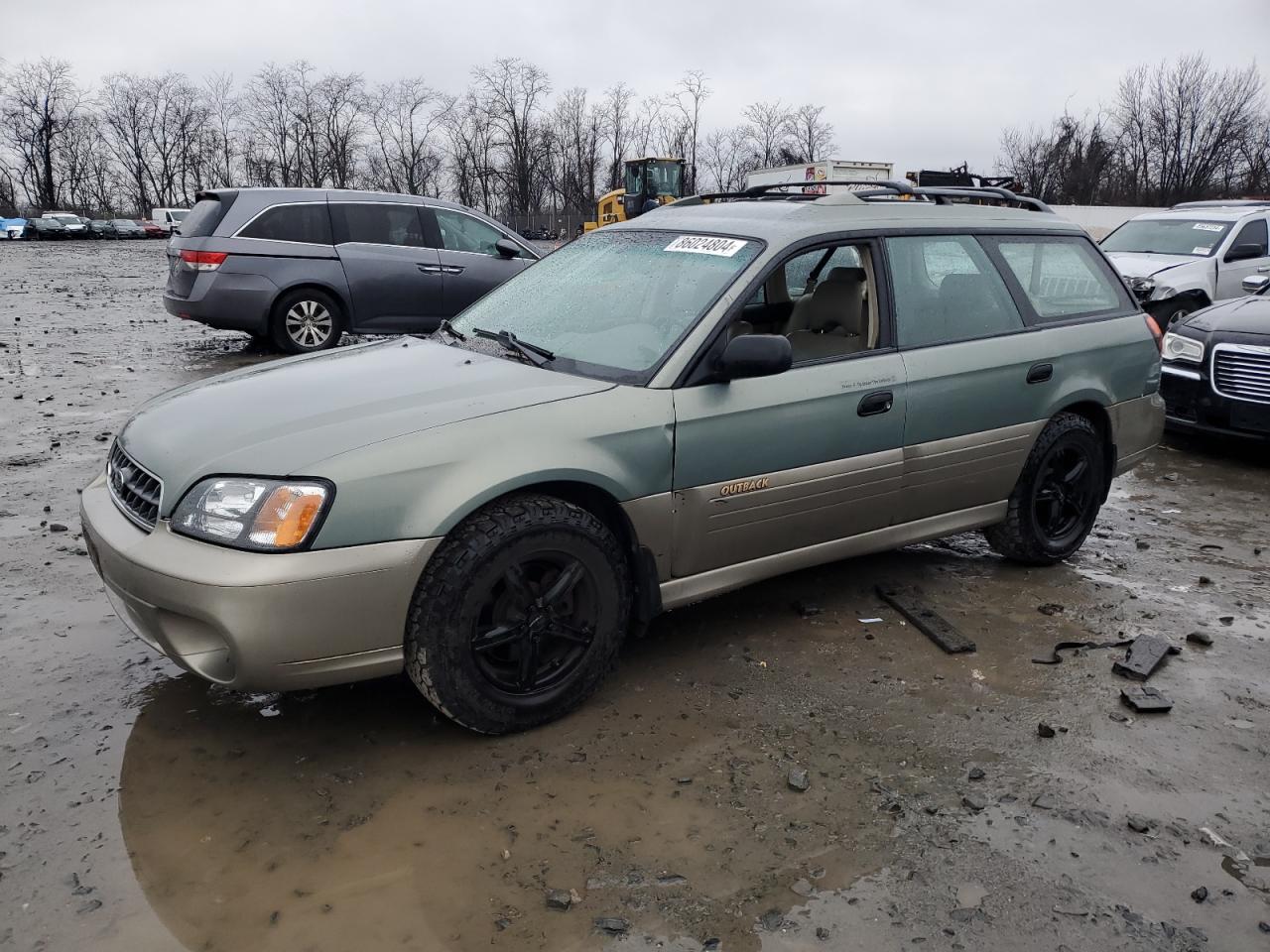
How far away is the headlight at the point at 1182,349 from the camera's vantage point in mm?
7574

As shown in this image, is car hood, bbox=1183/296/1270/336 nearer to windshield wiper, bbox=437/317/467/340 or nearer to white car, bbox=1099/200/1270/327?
white car, bbox=1099/200/1270/327

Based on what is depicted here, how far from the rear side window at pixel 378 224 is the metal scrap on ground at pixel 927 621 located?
759 cm

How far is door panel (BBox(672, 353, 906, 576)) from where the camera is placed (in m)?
3.50

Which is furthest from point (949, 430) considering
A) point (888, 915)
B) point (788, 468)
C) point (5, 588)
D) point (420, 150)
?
point (420, 150)

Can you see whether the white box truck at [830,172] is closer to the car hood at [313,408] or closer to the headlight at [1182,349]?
the headlight at [1182,349]

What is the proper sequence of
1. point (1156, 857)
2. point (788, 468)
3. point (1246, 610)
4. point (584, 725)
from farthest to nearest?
1. point (1246, 610)
2. point (788, 468)
3. point (584, 725)
4. point (1156, 857)

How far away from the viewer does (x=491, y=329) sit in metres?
4.08

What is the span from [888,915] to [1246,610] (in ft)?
9.87

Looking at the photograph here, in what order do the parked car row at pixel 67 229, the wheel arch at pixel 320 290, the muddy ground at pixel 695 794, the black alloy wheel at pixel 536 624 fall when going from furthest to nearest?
the parked car row at pixel 67 229
the wheel arch at pixel 320 290
the black alloy wheel at pixel 536 624
the muddy ground at pixel 695 794

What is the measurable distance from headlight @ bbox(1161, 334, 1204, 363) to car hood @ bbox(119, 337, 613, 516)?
607 centimetres

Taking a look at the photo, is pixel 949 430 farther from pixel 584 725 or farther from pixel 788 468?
pixel 584 725

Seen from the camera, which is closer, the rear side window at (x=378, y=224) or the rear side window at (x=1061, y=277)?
the rear side window at (x=1061, y=277)

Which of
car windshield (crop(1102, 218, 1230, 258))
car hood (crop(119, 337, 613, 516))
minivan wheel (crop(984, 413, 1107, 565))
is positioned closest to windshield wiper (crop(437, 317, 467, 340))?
car hood (crop(119, 337, 613, 516))

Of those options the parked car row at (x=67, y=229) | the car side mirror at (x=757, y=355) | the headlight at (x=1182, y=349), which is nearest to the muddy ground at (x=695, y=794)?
the car side mirror at (x=757, y=355)
